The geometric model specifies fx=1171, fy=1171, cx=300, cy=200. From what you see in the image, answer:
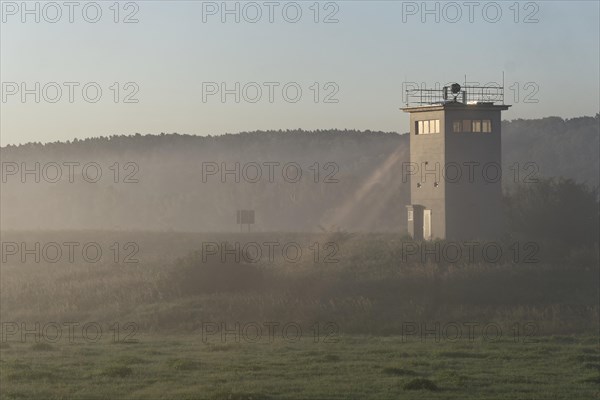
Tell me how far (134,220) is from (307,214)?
90.7 feet

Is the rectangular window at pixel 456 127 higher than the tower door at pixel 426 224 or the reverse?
higher

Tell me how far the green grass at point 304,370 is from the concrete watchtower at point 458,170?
32702mm

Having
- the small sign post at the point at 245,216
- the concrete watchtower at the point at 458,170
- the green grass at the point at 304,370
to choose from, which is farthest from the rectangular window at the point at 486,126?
the green grass at the point at 304,370

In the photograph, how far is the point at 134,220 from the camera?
174m

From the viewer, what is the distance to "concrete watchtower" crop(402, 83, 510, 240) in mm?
75688

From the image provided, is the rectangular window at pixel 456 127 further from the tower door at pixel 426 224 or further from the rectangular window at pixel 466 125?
the tower door at pixel 426 224

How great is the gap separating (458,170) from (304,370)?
43.8 meters

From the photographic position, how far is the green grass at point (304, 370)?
1176 inches

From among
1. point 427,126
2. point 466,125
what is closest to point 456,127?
point 466,125

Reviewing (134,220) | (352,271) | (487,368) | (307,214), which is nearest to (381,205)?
(307,214)

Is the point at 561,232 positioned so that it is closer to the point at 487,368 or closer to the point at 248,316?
the point at 248,316

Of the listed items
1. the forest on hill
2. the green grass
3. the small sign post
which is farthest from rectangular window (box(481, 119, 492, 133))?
the forest on hill

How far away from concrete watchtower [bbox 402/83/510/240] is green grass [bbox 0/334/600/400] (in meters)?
32.7

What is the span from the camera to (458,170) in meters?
75.9
